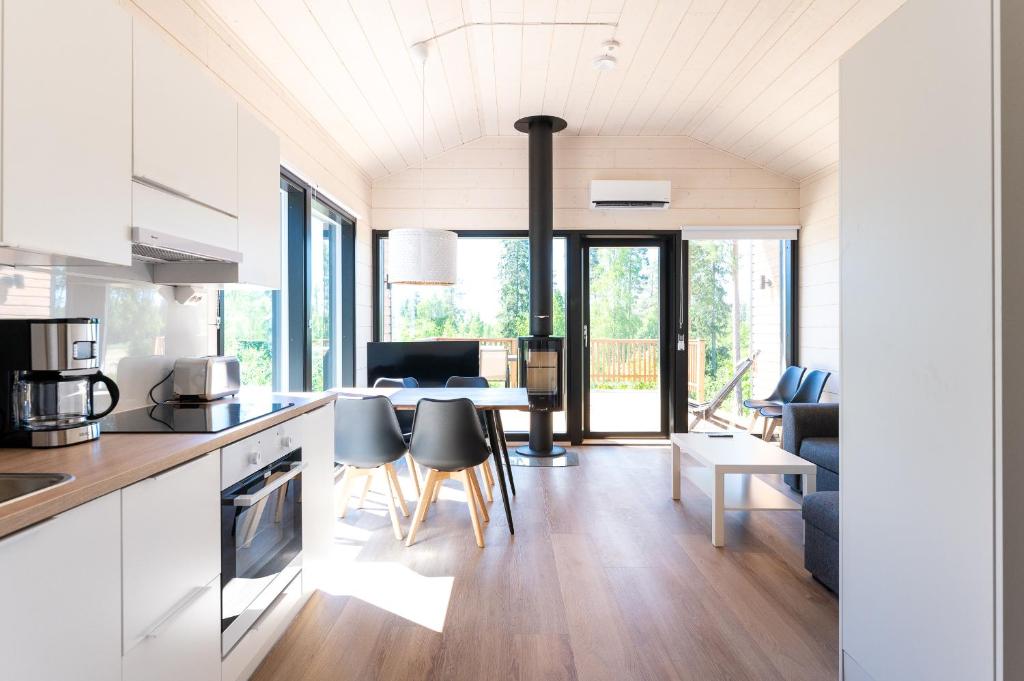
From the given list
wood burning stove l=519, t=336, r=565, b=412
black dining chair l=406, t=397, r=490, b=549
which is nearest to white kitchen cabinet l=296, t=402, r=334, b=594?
black dining chair l=406, t=397, r=490, b=549

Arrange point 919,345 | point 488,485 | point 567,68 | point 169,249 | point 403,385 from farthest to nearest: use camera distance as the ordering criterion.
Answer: point 403,385 → point 567,68 → point 488,485 → point 169,249 → point 919,345

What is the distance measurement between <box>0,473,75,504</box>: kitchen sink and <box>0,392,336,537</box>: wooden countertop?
0.07 ft

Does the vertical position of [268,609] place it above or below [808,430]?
below

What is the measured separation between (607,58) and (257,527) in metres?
3.49

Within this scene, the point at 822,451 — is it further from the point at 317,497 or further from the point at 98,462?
the point at 98,462

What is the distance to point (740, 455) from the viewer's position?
10.5 feet

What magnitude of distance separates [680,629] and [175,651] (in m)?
1.69

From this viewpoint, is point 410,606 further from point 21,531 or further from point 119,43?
point 119,43

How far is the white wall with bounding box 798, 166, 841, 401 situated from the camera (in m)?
4.84

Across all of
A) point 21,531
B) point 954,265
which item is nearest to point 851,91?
point 954,265

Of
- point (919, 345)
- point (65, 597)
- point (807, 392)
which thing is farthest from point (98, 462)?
point (807, 392)

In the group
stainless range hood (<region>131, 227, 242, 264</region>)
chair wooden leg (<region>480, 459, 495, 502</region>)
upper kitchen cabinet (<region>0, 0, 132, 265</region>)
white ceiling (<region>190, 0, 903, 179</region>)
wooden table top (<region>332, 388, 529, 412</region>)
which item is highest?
white ceiling (<region>190, 0, 903, 179</region>)

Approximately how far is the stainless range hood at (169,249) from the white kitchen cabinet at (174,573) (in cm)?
63

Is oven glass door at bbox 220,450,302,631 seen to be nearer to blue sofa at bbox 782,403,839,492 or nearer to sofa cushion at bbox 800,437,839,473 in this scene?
sofa cushion at bbox 800,437,839,473
